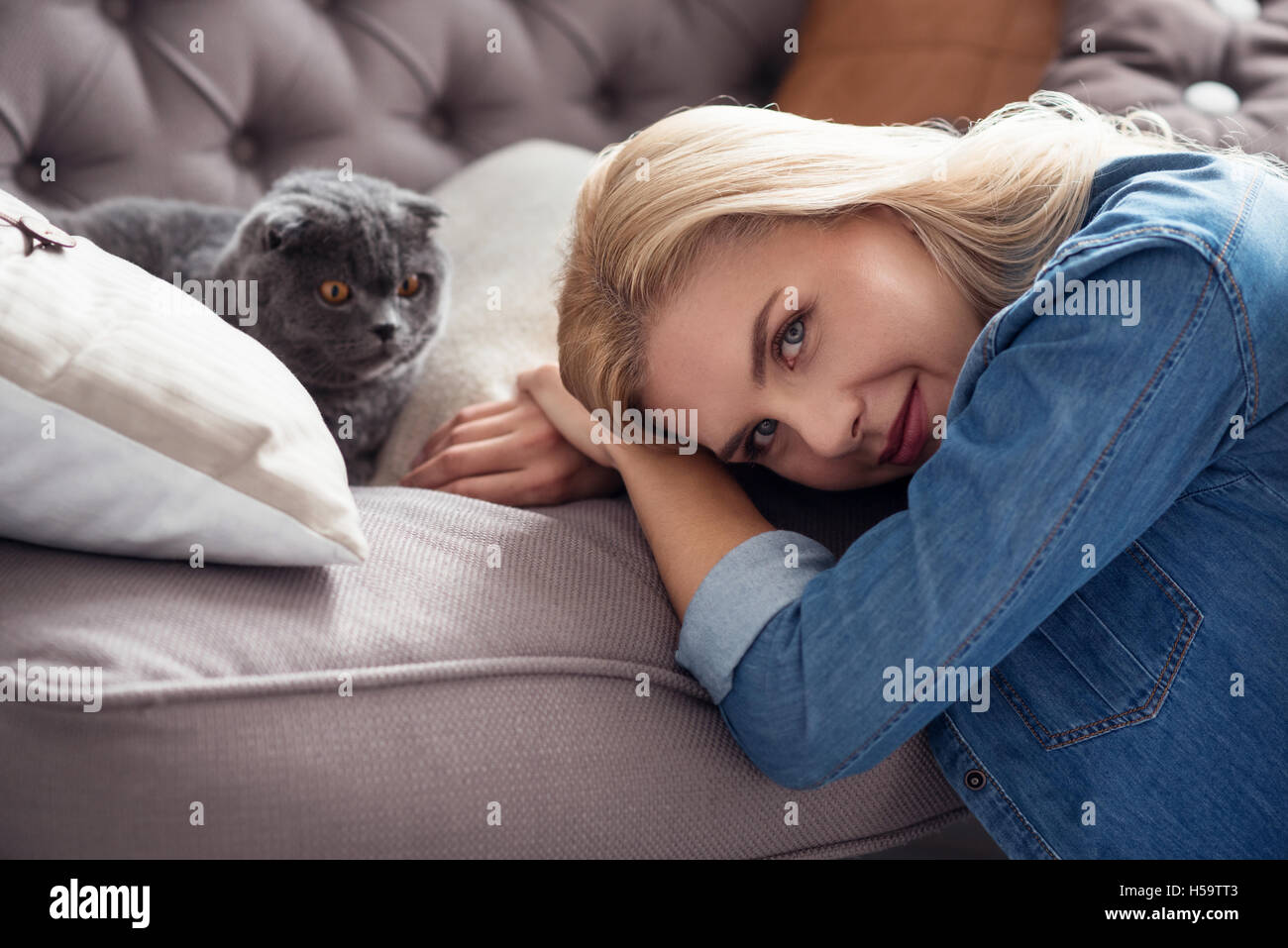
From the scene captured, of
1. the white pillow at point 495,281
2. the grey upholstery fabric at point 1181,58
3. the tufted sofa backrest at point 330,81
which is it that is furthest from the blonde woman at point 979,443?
the tufted sofa backrest at point 330,81

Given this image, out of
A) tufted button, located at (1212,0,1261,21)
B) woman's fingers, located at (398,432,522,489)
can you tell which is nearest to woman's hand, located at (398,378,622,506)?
woman's fingers, located at (398,432,522,489)

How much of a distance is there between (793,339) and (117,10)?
92 centimetres

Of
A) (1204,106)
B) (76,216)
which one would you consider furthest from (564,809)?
(1204,106)

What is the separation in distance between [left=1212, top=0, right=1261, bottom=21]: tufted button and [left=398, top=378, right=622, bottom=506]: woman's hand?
0.89 metres

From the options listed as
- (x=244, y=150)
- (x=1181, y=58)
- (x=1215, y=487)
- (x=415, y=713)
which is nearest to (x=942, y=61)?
(x=1181, y=58)

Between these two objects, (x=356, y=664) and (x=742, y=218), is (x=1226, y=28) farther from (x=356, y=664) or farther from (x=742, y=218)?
(x=356, y=664)

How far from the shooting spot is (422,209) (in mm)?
933

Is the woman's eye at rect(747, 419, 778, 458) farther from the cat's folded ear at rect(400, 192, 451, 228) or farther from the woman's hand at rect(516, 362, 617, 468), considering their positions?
the cat's folded ear at rect(400, 192, 451, 228)

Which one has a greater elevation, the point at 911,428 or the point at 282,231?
the point at 282,231

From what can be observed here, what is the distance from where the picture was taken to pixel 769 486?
2.94 feet

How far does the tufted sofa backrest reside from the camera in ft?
3.51

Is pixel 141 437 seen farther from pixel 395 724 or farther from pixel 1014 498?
pixel 1014 498

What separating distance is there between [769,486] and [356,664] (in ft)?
1.40

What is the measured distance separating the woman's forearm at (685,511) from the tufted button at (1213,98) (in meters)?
0.69
